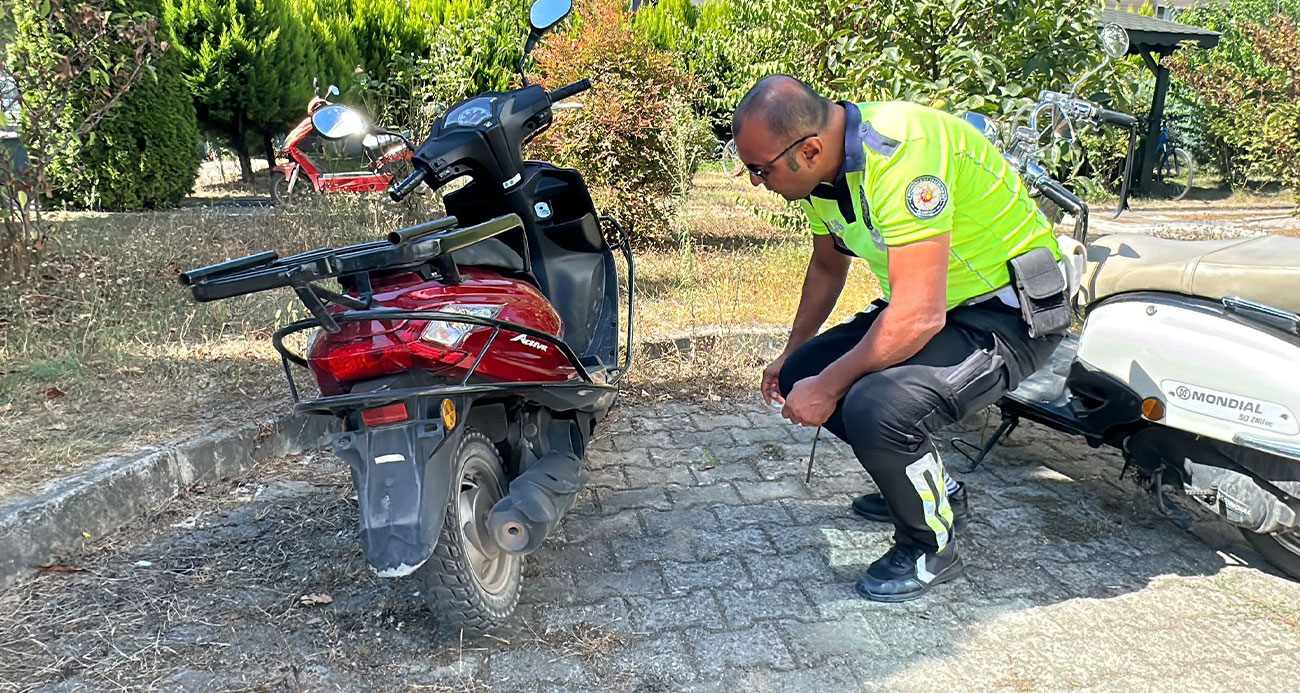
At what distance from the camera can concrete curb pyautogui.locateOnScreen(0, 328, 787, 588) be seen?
96.7 inches

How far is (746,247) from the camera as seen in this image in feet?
23.9

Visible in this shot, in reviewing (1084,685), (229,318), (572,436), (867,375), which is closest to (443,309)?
(572,436)

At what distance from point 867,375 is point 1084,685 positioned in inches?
33.8

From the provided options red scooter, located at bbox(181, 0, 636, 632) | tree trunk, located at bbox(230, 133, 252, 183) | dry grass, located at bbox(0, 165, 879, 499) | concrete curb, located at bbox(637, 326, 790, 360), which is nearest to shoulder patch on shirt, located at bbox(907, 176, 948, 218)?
red scooter, located at bbox(181, 0, 636, 632)

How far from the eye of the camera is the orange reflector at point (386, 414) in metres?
1.94

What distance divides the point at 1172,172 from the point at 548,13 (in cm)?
1332

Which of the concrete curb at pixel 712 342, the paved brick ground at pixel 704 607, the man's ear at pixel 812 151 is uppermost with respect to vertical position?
the man's ear at pixel 812 151

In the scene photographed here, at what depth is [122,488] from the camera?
2748 mm

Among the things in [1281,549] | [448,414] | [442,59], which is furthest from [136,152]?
[1281,549]

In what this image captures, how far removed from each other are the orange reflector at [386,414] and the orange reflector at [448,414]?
0.08 meters

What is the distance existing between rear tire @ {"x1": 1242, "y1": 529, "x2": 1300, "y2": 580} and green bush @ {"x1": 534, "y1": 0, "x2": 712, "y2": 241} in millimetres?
4310

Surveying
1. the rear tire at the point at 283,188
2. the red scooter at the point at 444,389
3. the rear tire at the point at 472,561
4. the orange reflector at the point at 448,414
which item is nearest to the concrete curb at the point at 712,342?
the red scooter at the point at 444,389

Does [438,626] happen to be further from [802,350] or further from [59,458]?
[59,458]

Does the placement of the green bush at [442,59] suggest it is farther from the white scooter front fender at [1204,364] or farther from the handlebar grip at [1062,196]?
the white scooter front fender at [1204,364]
